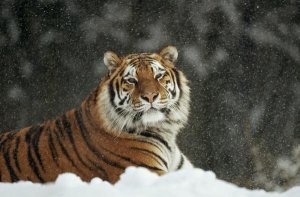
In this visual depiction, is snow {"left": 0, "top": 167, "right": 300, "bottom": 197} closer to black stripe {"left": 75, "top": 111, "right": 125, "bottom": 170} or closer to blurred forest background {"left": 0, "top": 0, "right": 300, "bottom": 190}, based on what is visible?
black stripe {"left": 75, "top": 111, "right": 125, "bottom": 170}

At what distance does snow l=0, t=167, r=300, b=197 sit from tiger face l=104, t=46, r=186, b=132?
42.3 inches

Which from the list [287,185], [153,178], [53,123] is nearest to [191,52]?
[287,185]

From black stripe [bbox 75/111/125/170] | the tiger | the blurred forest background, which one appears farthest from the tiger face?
the blurred forest background

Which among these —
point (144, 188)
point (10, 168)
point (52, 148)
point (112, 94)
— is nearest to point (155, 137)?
point (112, 94)

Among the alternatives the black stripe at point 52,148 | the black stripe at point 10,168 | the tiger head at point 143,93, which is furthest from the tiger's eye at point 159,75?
the black stripe at point 10,168

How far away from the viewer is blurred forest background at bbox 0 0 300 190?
247 inches

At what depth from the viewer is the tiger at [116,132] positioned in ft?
15.1

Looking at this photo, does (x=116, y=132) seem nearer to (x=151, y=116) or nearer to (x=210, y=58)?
(x=151, y=116)

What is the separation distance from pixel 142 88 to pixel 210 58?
6.90 feet

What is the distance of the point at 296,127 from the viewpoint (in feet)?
22.0

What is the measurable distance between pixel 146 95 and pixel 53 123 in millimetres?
627

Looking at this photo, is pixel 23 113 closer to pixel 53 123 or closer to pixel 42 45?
pixel 42 45

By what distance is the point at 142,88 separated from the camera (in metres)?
4.64

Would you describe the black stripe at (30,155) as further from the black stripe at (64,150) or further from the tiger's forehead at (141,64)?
the tiger's forehead at (141,64)
